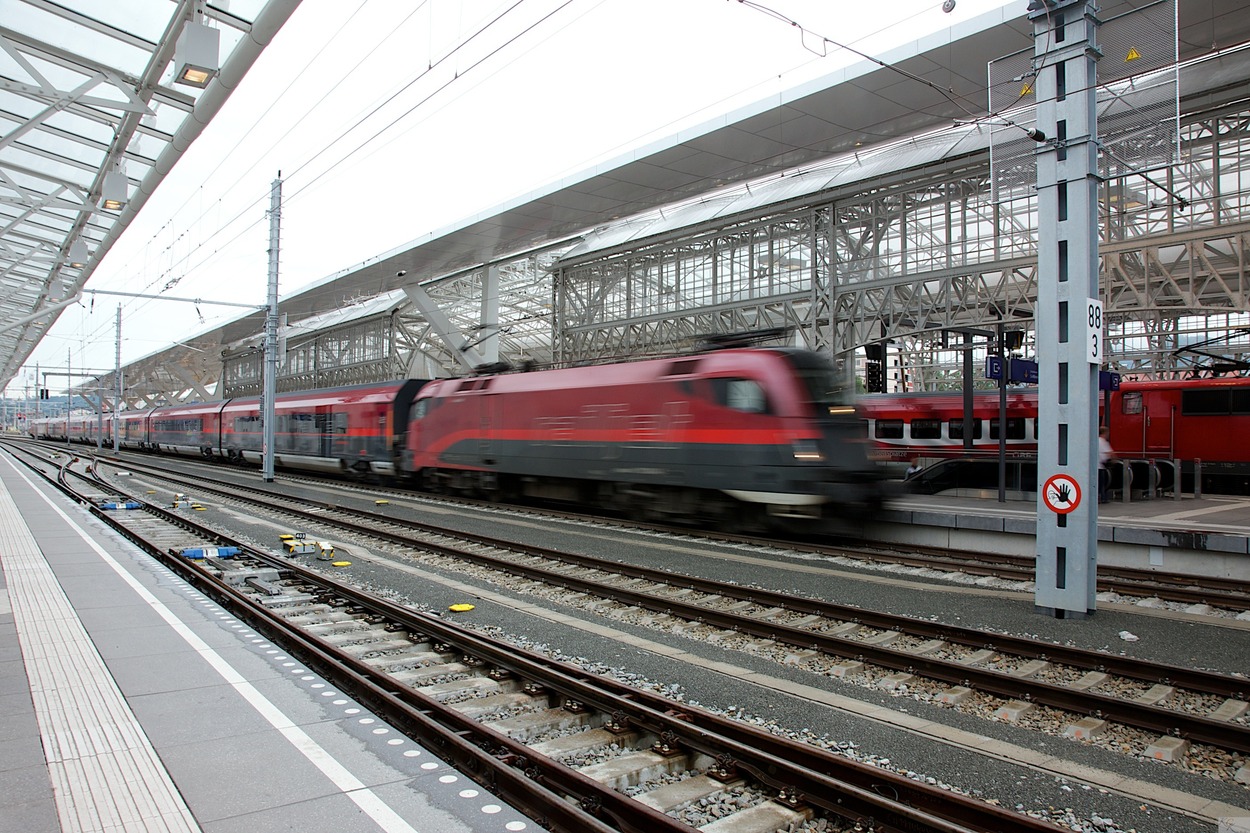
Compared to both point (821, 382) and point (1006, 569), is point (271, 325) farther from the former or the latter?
point (1006, 569)

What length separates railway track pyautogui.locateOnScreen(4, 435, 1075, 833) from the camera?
3465 millimetres

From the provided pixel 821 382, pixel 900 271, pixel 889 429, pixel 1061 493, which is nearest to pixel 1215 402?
pixel 889 429

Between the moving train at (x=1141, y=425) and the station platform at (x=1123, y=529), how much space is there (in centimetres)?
257

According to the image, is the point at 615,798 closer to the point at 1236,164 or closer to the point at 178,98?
the point at 178,98

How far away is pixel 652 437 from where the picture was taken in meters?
13.5

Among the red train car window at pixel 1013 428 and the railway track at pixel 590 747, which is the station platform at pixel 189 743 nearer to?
the railway track at pixel 590 747

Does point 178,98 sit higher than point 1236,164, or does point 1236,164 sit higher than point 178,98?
point 1236,164

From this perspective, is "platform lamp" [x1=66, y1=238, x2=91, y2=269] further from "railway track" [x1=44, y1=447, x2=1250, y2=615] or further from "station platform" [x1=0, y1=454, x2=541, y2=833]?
"railway track" [x1=44, y1=447, x2=1250, y2=615]

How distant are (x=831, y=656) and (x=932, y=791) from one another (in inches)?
107

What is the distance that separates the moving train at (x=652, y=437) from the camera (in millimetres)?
11539

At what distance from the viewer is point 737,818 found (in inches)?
140

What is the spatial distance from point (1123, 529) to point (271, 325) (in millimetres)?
22372

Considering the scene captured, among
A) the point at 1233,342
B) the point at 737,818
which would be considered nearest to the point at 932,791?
the point at 737,818

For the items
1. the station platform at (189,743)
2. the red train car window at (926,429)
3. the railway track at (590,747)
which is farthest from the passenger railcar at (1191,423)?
the station platform at (189,743)
